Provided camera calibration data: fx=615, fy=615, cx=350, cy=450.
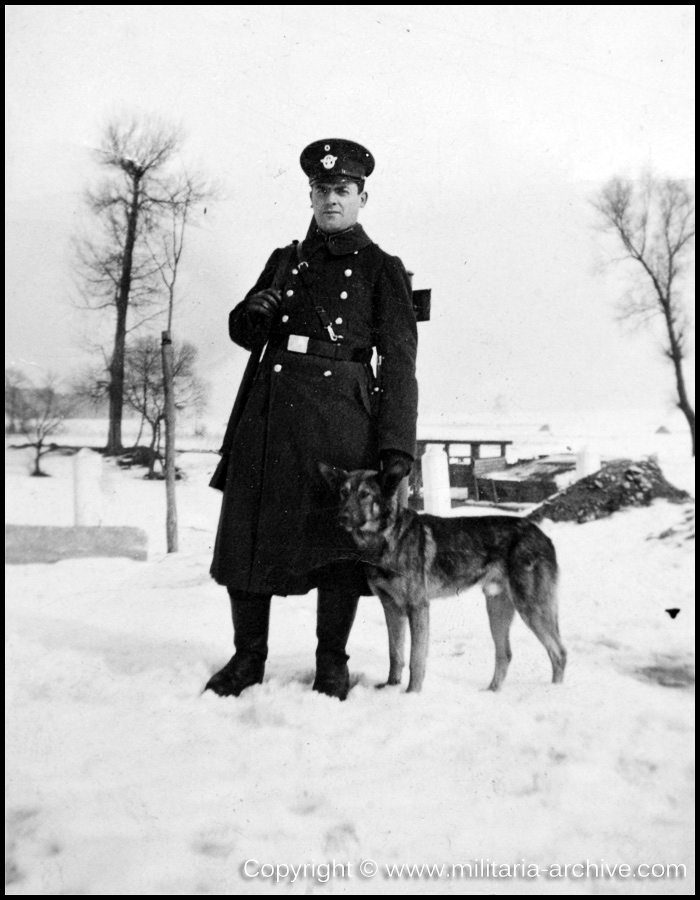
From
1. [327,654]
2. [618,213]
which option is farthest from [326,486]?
[618,213]

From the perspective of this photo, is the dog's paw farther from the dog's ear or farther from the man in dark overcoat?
the dog's ear

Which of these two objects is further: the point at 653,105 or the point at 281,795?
the point at 653,105

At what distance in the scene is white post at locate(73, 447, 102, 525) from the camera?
2260mm

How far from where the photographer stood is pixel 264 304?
1.99m

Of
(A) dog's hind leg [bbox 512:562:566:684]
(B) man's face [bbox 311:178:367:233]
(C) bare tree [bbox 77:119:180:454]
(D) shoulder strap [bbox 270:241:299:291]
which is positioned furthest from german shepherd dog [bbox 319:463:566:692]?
(C) bare tree [bbox 77:119:180:454]

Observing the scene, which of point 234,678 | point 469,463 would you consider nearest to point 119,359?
point 234,678

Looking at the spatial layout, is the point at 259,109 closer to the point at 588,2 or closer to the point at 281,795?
the point at 588,2

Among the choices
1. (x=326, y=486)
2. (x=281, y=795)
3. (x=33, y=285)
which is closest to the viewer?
(x=281, y=795)

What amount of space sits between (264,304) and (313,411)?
1.24 feet

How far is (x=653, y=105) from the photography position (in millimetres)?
2047

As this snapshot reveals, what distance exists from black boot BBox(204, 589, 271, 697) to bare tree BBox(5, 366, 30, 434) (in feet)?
3.27

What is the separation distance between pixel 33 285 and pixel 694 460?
2.36 m

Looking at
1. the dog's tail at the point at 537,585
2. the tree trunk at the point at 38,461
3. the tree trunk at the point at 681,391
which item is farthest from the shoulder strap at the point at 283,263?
the tree trunk at the point at 681,391

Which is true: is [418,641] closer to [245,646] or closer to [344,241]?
[245,646]
